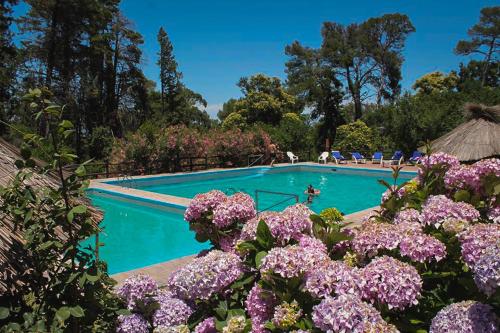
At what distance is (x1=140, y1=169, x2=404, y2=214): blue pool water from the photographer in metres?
13.3

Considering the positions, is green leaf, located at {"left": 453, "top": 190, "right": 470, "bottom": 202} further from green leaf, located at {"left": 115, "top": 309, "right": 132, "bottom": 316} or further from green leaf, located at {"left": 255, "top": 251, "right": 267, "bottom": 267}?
green leaf, located at {"left": 115, "top": 309, "right": 132, "bottom": 316}

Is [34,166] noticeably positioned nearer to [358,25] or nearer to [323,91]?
[323,91]

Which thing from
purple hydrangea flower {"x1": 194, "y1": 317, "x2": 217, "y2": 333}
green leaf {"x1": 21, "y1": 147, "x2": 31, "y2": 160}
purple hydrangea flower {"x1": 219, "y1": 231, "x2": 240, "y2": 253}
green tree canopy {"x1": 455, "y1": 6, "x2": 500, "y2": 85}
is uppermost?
green tree canopy {"x1": 455, "y1": 6, "x2": 500, "y2": 85}

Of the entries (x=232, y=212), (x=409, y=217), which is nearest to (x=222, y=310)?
(x=232, y=212)

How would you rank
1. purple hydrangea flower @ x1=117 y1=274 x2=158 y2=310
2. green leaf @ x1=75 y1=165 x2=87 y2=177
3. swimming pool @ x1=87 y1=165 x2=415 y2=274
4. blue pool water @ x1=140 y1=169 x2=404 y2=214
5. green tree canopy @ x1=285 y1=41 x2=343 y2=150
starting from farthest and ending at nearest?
green tree canopy @ x1=285 y1=41 x2=343 y2=150
blue pool water @ x1=140 y1=169 x2=404 y2=214
swimming pool @ x1=87 y1=165 x2=415 y2=274
purple hydrangea flower @ x1=117 y1=274 x2=158 y2=310
green leaf @ x1=75 y1=165 x2=87 y2=177

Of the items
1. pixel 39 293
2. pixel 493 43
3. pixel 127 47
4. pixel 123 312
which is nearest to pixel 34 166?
pixel 39 293

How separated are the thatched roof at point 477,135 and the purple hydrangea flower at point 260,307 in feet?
25.1

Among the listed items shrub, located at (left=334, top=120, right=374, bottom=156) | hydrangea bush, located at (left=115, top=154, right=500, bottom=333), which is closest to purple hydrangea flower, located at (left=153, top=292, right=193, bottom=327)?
hydrangea bush, located at (left=115, top=154, right=500, bottom=333)

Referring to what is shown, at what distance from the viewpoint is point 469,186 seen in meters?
2.36

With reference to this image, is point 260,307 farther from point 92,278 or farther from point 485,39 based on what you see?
point 485,39

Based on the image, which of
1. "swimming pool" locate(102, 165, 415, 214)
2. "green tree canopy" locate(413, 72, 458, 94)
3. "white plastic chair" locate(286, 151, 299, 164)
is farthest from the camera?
"green tree canopy" locate(413, 72, 458, 94)

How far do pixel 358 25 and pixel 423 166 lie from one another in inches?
1199

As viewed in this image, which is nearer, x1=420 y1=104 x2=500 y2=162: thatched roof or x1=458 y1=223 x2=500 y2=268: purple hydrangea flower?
x1=458 y1=223 x2=500 y2=268: purple hydrangea flower

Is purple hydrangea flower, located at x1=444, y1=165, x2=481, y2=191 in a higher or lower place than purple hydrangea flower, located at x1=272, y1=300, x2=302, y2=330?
higher
